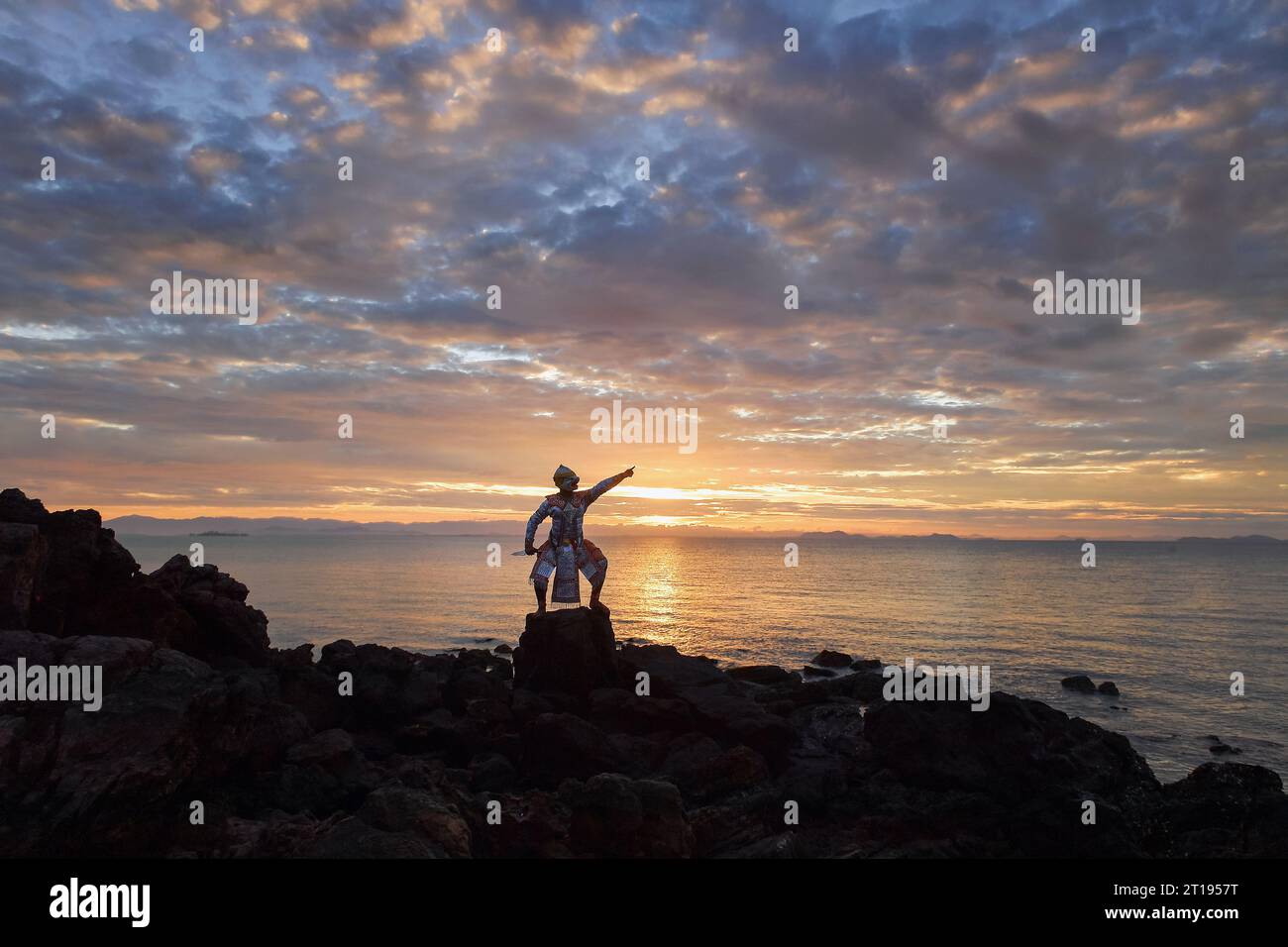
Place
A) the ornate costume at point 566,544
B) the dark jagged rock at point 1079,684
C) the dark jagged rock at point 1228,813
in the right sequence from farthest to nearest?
the dark jagged rock at point 1079,684 → the ornate costume at point 566,544 → the dark jagged rock at point 1228,813

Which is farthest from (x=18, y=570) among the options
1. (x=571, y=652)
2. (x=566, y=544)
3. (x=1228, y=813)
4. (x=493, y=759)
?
(x=1228, y=813)

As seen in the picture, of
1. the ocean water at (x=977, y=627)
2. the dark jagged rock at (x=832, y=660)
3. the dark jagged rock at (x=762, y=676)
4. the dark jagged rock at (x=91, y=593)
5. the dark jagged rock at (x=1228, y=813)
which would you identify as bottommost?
the ocean water at (x=977, y=627)

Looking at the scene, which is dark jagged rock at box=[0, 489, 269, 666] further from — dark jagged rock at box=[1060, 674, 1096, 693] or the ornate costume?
dark jagged rock at box=[1060, 674, 1096, 693]

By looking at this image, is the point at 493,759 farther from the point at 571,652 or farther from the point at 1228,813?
the point at 1228,813

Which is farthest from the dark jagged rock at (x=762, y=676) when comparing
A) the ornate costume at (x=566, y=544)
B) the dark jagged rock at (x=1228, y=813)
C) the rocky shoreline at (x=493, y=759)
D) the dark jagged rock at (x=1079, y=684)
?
the dark jagged rock at (x=1228, y=813)

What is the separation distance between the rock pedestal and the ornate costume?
2.39 ft

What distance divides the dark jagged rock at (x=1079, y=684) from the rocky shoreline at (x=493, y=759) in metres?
16.7

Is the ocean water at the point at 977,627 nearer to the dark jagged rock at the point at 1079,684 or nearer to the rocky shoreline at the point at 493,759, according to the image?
the dark jagged rock at the point at 1079,684

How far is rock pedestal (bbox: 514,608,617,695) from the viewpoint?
19.0m

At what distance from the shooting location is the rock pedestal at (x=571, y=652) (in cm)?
1897

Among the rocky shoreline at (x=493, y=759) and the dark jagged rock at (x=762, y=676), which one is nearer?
the rocky shoreline at (x=493, y=759)
